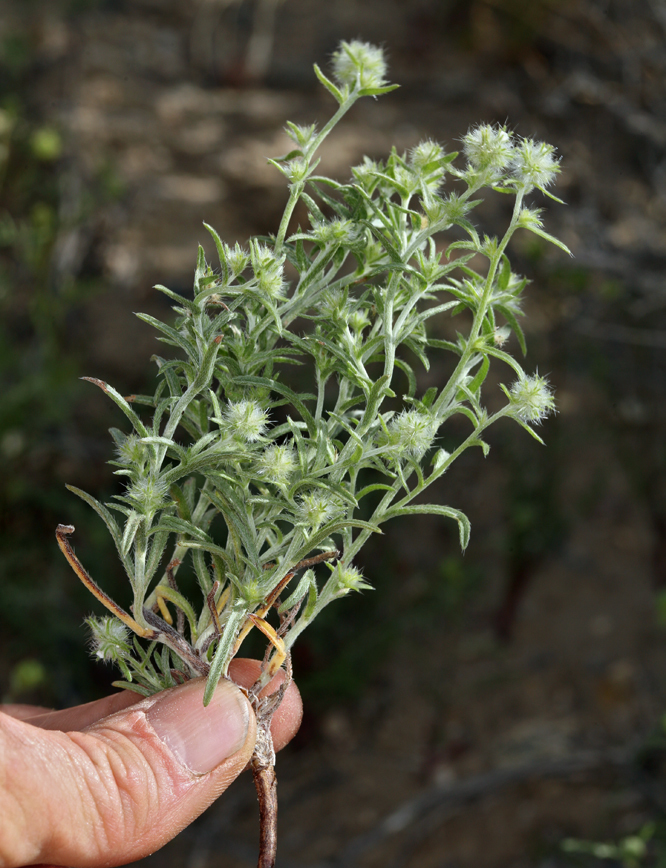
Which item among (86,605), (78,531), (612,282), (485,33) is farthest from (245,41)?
(86,605)

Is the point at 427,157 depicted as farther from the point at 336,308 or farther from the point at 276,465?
the point at 276,465

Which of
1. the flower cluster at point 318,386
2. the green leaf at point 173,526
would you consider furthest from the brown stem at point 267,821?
the green leaf at point 173,526

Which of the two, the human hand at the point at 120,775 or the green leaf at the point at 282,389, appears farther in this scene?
the human hand at the point at 120,775

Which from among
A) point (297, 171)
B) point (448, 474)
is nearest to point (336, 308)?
point (297, 171)

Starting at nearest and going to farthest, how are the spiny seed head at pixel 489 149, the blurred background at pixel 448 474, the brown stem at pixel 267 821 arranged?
the spiny seed head at pixel 489 149
the brown stem at pixel 267 821
the blurred background at pixel 448 474

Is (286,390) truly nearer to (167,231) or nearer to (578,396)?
(578,396)

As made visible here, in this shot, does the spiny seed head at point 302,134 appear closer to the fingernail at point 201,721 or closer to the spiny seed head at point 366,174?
the spiny seed head at point 366,174
